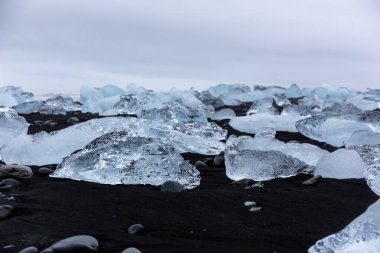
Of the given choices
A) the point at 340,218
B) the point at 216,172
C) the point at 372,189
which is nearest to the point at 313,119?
the point at 216,172

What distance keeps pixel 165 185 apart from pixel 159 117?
3142 mm

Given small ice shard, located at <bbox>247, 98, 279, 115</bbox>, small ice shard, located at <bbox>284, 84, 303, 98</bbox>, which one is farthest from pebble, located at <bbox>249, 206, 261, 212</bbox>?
small ice shard, located at <bbox>284, 84, 303, 98</bbox>

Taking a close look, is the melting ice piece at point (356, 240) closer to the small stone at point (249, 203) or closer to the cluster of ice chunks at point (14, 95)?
the small stone at point (249, 203)

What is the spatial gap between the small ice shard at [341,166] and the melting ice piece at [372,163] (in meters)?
0.08

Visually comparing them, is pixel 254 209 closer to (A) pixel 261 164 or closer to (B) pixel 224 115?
(A) pixel 261 164

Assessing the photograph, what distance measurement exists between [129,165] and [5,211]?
87cm

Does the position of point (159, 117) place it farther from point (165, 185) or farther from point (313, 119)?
point (165, 185)

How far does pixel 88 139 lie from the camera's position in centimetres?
360

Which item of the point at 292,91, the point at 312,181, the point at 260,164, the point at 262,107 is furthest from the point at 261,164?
the point at 292,91

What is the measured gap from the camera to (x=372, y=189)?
2.38 metres

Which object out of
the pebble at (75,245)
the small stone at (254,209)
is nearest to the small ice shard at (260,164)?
the small stone at (254,209)

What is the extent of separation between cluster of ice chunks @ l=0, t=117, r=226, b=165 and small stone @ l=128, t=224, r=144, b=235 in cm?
151

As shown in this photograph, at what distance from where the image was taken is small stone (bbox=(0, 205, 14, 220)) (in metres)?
2.03

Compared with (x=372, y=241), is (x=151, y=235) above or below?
below
